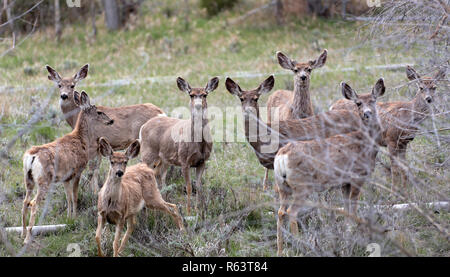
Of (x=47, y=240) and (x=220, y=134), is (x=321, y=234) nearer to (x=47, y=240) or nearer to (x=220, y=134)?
(x=47, y=240)

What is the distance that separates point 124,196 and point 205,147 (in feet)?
6.91

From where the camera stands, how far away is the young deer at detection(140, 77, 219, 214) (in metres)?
9.23

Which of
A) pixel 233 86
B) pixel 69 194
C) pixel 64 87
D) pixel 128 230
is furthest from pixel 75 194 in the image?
pixel 64 87

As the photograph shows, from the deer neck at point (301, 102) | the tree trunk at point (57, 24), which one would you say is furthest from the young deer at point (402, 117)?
the tree trunk at point (57, 24)

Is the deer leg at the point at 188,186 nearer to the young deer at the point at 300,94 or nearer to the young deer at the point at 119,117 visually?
the young deer at the point at 119,117

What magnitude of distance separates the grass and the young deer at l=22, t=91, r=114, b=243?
0.31 m

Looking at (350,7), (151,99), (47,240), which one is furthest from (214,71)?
(47,240)

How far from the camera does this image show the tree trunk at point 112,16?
2319 cm

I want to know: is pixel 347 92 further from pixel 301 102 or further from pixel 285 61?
pixel 285 61

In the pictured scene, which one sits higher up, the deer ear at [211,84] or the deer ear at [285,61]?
the deer ear at [285,61]

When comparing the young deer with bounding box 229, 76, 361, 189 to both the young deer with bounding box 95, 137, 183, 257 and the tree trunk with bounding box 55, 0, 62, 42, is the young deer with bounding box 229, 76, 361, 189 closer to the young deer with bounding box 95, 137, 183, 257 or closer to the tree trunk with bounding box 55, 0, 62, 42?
the young deer with bounding box 95, 137, 183, 257

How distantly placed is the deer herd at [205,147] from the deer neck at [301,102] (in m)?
0.02

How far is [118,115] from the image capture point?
10.5m
